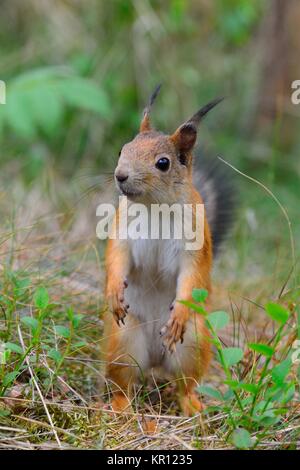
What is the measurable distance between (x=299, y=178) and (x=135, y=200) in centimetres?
344

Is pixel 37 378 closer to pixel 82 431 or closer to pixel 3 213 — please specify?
pixel 82 431

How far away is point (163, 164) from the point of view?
2.68 metres

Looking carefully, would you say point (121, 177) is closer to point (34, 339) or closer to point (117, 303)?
point (117, 303)

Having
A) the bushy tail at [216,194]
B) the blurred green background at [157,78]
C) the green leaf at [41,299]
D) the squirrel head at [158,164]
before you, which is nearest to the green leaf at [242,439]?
the green leaf at [41,299]

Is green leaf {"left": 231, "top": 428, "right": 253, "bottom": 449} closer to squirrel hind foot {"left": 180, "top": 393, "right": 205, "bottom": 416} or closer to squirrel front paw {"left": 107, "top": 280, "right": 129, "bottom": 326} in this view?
squirrel hind foot {"left": 180, "top": 393, "right": 205, "bottom": 416}

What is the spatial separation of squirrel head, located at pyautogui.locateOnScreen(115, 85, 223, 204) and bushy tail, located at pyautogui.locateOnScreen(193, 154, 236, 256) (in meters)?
0.57

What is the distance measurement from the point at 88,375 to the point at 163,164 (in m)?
0.74

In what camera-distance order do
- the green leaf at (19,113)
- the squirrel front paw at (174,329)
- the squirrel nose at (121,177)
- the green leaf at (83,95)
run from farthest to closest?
the green leaf at (83,95)
the green leaf at (19,113)
the squirrel front paw at (174,329)
the squirrel nose at (121,177)

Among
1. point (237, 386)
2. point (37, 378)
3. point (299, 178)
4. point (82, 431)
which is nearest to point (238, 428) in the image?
point (237, 386)

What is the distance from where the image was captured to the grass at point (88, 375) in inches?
85.0

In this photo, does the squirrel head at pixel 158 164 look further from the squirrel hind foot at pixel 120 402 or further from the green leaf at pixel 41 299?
the squirrel hind foot at pixel 120 402

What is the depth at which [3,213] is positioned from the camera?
3508 millimetres
